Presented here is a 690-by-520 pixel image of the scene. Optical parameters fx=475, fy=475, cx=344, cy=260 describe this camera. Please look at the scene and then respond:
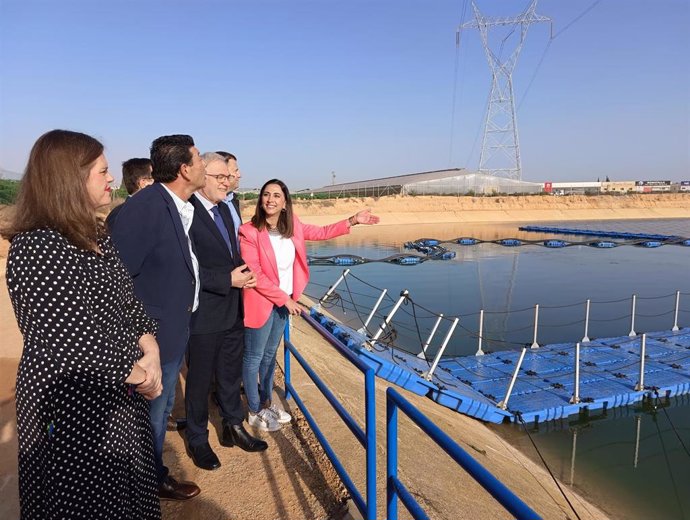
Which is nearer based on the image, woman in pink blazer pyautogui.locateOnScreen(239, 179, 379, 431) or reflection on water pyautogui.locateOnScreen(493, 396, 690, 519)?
woman in pink blazer pyautogui.locateOnScreen(239, 179, 379, 431)

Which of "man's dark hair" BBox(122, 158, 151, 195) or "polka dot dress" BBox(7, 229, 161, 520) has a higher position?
"man's dark hair" BBox(122, 158, 151, 195)

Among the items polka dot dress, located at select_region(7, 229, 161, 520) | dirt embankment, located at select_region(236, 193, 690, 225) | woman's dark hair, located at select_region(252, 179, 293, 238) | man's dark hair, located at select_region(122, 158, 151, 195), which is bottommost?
dirt embankment, located at select_region(236, 193, 690, 225)

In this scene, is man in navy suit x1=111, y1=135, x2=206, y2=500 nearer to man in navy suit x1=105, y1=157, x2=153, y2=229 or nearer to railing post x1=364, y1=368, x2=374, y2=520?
railing post x1=364, y1=368, x2=374, y2=520

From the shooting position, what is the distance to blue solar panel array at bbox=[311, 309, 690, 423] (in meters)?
6.96

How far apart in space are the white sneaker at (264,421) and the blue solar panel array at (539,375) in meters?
3.44

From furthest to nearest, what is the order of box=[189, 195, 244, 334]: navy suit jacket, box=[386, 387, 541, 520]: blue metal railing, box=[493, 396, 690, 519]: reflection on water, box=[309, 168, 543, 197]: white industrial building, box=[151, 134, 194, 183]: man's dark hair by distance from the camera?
1. box=[309, 168, 543, 197]: white industrial building
2. box=[493, 396, 690, 519]: reflection on water
3. box=[189, 195, 244, 334]: navy suit jacket
4. box=[151, 134, 194, 183]: man's dark hair
5. box=[386, 387, 541, 520]: blue metal railing

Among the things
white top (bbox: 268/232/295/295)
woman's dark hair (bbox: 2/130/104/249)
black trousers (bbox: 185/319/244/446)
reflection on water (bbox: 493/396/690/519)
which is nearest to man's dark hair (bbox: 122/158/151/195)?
white top (bbox: 268/232/295/295)

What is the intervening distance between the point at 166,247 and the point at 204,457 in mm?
1536

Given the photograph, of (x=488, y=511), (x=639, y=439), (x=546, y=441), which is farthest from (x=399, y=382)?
(x=639, y=439)

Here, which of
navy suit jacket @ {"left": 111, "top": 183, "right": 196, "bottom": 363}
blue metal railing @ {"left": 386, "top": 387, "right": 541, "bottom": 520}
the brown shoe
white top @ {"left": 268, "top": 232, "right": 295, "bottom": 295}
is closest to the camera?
blue metal railing @ {"left": 386, "top": 387, "right": 541, "bottom": 520}

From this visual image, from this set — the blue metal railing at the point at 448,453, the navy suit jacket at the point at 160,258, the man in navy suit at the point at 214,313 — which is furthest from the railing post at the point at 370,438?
the man in navy suit at the point at 214,313

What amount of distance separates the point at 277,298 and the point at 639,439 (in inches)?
269

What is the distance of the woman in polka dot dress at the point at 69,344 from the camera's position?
60.4 inches

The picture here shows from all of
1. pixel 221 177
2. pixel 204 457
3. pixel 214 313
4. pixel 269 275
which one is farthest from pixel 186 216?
pixel 204 457
